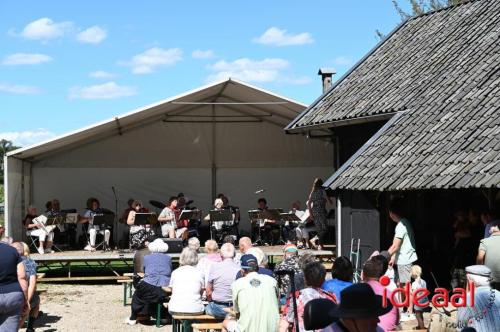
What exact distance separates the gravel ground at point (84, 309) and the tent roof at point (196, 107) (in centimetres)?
404

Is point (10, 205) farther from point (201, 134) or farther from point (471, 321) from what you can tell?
point (471, 321)

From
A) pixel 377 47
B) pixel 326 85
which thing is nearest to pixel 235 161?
pixel 326 85

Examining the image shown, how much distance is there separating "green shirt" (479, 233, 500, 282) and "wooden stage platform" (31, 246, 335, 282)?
6.34m

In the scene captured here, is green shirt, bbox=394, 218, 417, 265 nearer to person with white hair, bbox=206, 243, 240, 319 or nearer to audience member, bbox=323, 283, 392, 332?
person with white hair, bbox=206, 243, 240, 319

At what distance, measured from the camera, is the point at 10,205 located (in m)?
16.9

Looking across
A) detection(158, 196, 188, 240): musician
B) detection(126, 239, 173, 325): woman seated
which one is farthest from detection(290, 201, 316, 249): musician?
A: detection(126, 239, 173, 325): woman seated

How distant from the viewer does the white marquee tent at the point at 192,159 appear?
19.8m

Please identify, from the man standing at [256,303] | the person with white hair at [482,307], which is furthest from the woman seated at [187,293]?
the person with white hair at [482,307]

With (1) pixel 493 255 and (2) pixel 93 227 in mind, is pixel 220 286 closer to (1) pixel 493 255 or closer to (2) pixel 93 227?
(1) pixel 493 255

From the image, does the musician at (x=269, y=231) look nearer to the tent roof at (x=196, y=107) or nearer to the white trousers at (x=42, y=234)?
the tent roof at (x=196, y=107)

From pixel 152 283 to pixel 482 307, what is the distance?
5.92m

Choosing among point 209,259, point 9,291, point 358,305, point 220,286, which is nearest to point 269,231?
point 209,259

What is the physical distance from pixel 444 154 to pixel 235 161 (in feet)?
37.7

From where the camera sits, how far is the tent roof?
57.5 feet
